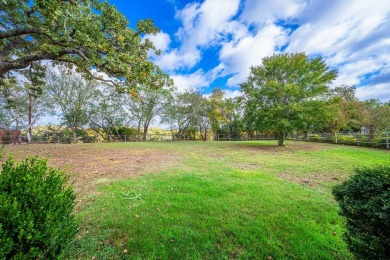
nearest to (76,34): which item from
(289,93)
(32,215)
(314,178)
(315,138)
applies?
(32,215)

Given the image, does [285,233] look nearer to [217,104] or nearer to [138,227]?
[138,227]

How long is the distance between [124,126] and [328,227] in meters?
29.7

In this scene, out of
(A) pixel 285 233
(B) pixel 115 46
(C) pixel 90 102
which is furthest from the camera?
(C) pixel 90 102

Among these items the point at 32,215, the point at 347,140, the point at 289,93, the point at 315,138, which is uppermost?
the point at 289,93

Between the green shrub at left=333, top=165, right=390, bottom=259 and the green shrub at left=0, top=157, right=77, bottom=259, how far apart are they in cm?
292

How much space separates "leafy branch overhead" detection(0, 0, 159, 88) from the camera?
225 inches

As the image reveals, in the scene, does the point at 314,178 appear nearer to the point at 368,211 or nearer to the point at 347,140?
the point at 368,211

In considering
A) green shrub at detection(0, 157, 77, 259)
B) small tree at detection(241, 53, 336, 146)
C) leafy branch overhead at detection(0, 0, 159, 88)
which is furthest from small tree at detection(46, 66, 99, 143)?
green shrub at detection(0, 157, 77, 259)

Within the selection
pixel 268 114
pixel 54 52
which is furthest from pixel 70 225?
pixel 268 114

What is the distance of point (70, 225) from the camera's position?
5.66ft

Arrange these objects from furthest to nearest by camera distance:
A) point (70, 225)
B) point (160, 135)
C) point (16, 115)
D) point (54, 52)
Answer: point (160, 135)
point (16, 115)
point (54, 52)
point (70, 225)

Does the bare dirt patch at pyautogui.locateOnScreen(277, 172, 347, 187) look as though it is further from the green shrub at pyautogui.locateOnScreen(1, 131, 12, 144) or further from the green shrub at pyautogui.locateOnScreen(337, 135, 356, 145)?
the green shrub at pyautogui.locateOnScreen(1, 131, 12, 144)

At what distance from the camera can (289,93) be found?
1332 centimetres

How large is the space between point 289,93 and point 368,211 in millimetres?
13592
